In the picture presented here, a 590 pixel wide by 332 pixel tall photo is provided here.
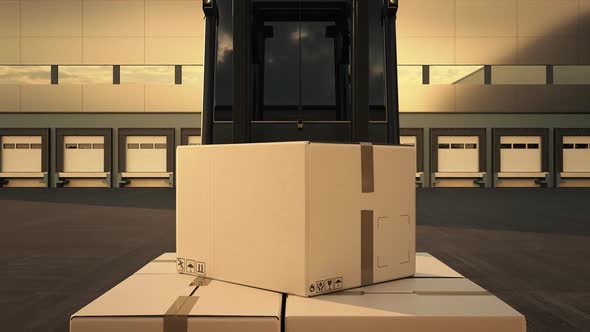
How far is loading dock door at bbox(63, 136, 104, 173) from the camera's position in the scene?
77.9 ft

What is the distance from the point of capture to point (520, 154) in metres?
23.9

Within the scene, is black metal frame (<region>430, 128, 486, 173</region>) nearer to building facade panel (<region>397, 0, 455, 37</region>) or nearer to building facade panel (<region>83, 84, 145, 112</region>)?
building facade panel (<region>397, 0, 455, 37</region>)

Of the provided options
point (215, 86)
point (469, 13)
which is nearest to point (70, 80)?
point (469, 13)

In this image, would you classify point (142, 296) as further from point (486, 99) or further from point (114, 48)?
point (486, 99)

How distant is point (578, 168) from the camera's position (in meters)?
24.0

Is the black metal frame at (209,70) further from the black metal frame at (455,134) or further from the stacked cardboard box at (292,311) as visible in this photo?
the black metal frame at (455,134)

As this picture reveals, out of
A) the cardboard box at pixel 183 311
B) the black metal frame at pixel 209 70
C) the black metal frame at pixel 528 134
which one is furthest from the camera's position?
the black metal frame at pixel 528 134

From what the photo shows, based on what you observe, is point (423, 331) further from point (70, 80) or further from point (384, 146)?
point (70, 80)

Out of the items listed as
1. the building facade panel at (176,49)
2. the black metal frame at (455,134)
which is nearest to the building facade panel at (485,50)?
the black metal frame at (455,134)

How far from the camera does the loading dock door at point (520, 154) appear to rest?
23828 mm

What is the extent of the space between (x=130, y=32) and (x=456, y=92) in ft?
49.4

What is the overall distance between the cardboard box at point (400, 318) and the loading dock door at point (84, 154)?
23351 mm

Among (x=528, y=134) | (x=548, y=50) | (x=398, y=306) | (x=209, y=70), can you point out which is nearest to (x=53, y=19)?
(x=528, y=134)

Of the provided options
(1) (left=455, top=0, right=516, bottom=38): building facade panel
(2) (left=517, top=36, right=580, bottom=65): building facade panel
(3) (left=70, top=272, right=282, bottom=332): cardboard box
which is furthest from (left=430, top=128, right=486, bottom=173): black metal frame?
(3) (left=70, top=272, right=282, bottom=332): cardboard box
